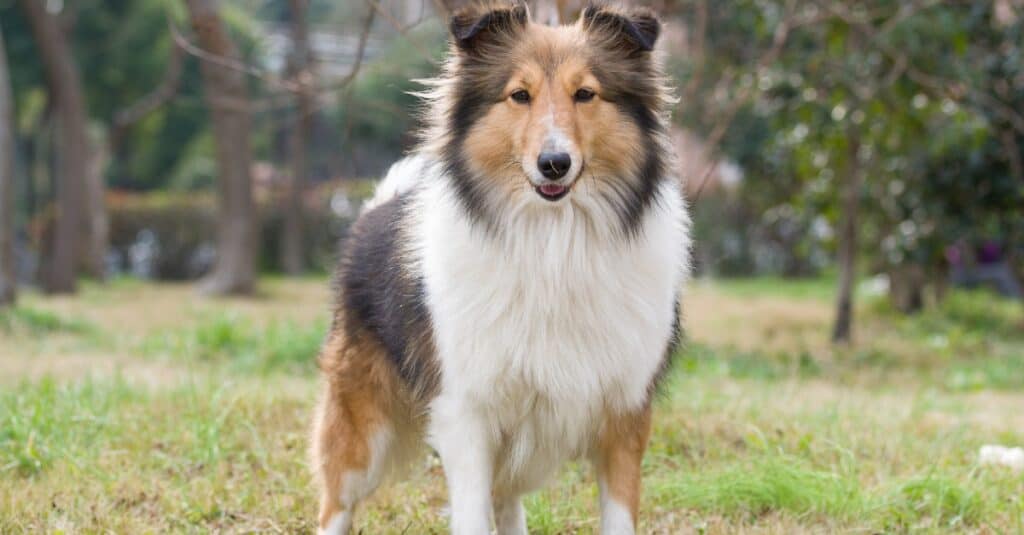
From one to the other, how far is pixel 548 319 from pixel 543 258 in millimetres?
177

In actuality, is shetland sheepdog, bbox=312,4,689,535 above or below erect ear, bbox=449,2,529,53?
below

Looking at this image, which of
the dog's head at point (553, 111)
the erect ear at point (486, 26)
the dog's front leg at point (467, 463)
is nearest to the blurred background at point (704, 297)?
the dog's head at point (553, 111)

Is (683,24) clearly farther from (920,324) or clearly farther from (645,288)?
(645,288)

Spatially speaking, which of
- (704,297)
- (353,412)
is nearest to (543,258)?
(353,412)

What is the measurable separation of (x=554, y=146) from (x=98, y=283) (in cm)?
1428

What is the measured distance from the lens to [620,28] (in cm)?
339

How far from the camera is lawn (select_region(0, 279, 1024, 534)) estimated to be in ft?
13.5

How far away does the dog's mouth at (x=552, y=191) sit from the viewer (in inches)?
124

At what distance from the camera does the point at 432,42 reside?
48.6 ft

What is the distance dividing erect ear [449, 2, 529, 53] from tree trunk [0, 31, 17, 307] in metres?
7.31

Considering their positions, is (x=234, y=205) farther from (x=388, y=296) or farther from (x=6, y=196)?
(x=388, y=296)

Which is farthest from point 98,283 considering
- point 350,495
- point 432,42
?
point 350,495

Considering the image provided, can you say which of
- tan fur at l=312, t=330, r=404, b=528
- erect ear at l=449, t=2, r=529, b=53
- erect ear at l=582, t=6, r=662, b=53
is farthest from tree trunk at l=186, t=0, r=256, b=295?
erect ear at l=582, t=6, r=662, b=53

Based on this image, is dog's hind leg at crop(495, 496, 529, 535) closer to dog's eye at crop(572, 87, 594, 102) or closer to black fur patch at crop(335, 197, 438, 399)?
black fur patch at crop(335, 197, 438, 399)
